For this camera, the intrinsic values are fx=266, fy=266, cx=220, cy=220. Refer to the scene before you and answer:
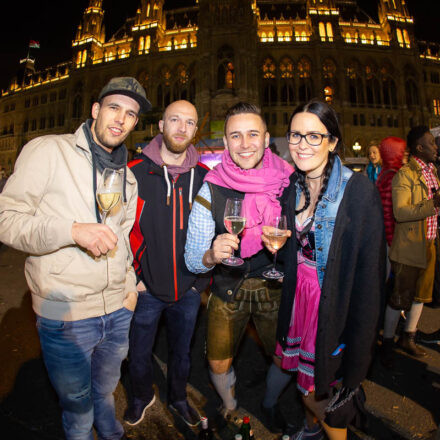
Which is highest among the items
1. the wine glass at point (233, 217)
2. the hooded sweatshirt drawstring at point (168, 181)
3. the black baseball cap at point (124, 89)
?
the black baseball cap at point (124, 89)

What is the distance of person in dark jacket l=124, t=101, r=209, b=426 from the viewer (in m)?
2.29

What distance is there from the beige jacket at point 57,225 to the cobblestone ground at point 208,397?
1.55 m

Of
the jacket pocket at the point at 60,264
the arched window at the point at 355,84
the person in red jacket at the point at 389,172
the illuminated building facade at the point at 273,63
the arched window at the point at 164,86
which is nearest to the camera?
the jacket pocket at the point at 60,264

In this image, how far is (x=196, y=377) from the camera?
10.3ft

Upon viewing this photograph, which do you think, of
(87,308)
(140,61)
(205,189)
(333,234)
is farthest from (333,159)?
(140,61)

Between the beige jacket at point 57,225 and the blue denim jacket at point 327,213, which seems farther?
the blue denim jacket at point 327,213

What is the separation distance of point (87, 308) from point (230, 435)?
1712 mm

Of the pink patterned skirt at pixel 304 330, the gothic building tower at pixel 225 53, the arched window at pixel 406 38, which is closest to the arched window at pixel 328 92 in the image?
the gothic building tower at pixel 225 53

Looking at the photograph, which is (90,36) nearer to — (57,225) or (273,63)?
(273,63)

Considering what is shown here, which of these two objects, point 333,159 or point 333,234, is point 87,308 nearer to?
point 333,234

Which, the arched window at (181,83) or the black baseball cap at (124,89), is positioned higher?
the arched window at (181,83)

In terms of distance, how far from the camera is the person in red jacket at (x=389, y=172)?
346 centimetres

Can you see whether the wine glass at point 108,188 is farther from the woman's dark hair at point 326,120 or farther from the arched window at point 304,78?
the arched window at point 304,78

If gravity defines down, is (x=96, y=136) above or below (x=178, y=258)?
above
